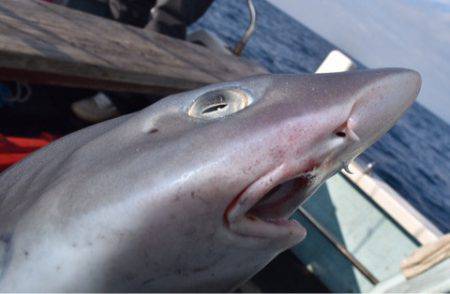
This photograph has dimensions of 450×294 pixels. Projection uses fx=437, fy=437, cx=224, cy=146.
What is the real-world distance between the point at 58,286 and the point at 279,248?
1.58 ft

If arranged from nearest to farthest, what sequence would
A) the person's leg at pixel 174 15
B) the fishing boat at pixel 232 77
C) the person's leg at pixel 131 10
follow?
the fishing boat at pixel 232 77
the person's leg at pixel 174 15
the person's leg at pixel 131 10

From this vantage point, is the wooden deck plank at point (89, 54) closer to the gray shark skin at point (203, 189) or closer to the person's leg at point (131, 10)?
the person's leg at point (131, 10)

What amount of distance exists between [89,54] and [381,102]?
83.6 inches

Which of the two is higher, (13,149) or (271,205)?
(271,205)

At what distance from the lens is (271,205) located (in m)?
0.95

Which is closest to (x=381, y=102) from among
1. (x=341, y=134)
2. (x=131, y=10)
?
(x=341, y=134)

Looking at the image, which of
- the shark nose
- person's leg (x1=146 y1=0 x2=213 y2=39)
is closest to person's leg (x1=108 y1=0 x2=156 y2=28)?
person's leg (x1=146 y1=0 x2=213 y2=39)

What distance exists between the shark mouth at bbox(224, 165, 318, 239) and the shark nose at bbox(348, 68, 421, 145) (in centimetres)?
14

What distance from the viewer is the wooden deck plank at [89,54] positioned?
2.25 meters

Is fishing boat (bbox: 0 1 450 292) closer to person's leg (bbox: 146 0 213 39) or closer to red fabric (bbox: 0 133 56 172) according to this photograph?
person's leg (bbox: 146 0 213 39)

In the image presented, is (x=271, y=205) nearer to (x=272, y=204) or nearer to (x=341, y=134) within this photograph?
(x=272, y=204)

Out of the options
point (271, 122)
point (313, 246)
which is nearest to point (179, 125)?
point (271, 122)

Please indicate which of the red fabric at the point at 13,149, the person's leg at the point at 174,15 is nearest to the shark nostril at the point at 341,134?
the red fabric at the point at 13,149

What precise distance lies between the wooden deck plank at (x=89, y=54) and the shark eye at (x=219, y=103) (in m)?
1.45
